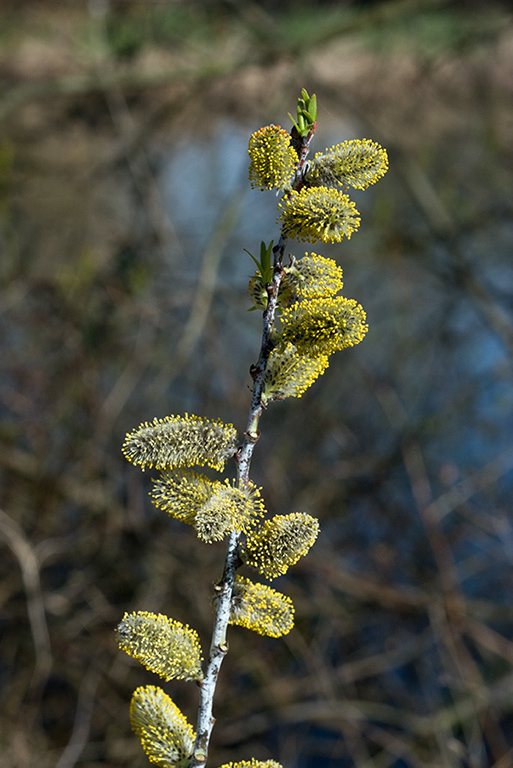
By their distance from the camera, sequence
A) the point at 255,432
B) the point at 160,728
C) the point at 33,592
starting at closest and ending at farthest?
the point at 255,432
the point at 160,728
the point at 33,592

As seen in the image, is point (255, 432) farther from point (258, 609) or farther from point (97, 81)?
point (97, 81)

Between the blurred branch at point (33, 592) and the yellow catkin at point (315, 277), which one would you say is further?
the blurred branch at point (33, 592)

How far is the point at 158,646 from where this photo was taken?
80cm

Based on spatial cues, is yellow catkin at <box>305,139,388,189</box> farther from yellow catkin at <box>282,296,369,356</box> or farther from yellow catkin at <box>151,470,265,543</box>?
yellow catkin at <box>151,470,265,543</box>

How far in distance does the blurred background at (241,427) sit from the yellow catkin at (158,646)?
218cm

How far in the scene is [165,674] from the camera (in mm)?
807

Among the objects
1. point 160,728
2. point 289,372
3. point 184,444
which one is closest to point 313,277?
point 289,372

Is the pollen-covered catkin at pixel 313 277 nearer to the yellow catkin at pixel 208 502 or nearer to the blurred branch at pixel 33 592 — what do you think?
the yellow catkin at pixel 208 502

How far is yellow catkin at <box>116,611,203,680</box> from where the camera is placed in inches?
31.3

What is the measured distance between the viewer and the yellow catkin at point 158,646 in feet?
2.61

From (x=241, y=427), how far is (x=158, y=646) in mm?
3738

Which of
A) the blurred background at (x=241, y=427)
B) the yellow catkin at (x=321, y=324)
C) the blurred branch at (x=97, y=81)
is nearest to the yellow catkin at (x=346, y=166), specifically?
the yellow catkin at (x=321, y=324)

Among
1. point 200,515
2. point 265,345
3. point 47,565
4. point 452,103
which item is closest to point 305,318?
point 265,345

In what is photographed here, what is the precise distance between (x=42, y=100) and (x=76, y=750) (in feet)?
12.2
